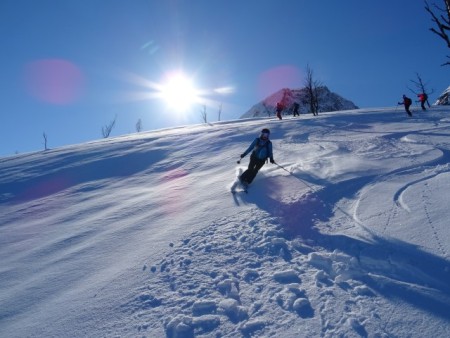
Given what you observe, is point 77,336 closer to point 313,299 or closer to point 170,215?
point 313,299

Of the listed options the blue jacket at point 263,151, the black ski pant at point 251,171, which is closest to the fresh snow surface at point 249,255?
the black ski pant at point 251,171

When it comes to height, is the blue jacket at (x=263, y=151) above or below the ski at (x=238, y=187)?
above

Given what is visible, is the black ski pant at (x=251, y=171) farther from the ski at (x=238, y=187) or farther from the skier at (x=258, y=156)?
the ski at (x=238, y=187)

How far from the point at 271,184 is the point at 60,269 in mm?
4798

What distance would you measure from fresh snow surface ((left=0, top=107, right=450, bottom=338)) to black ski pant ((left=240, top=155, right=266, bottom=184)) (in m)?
0.21

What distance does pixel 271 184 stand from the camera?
8.06 m

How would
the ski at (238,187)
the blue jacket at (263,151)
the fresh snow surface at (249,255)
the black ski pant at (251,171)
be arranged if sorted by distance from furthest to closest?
the blue jacket at (263,151) < the black ski pant at (251,171) < the ski at (238,187) < the fresh snow surface at (249,255)

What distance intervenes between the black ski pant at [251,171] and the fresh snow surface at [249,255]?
21 cm

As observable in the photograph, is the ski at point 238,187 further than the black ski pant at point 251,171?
No

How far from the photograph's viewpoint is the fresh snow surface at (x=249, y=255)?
139 inches

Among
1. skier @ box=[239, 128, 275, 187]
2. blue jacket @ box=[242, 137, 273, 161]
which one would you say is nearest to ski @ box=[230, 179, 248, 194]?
skier @ box=[239, 128, 275, 187]

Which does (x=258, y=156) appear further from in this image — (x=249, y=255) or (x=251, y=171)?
(x=249, y=255)

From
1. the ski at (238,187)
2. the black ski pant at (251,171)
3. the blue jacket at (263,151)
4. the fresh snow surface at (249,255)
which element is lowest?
the fresh snow surface at (249,255)

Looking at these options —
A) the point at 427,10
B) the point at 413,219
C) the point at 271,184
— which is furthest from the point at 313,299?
Answer: the point at 427,10
